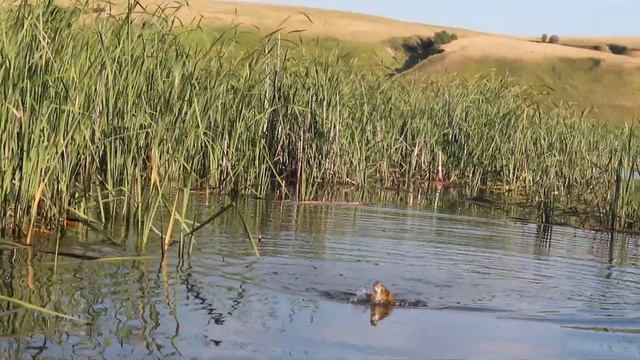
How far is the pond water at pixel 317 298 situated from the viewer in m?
4.53

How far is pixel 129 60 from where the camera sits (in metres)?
7.43

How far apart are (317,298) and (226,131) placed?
14.3 ft

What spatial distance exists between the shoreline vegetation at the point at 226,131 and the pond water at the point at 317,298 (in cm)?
44

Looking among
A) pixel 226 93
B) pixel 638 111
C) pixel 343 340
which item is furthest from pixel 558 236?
pixel 638 111

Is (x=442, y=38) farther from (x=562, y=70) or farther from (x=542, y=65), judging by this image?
(x=562, y=70)

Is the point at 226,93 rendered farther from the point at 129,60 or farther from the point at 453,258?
the point at 453,258

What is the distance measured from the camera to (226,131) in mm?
9875

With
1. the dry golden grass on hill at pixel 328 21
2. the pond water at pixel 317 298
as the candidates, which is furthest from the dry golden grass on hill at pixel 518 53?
the pond water at pixel 317 298

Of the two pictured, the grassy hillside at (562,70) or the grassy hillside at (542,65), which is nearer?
the grassy hillside at (542,65)

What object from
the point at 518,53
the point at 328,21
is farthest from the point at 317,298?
the point at 328,21

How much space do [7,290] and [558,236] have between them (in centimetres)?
622

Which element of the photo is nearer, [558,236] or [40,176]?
[40,176]

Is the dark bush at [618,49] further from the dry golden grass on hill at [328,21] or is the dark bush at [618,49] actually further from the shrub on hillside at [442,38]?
the dry golden grass on hill at [328,21]

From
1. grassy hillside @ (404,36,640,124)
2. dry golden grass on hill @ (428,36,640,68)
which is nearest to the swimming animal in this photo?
grassy hillside @ (404,36,640,124)
